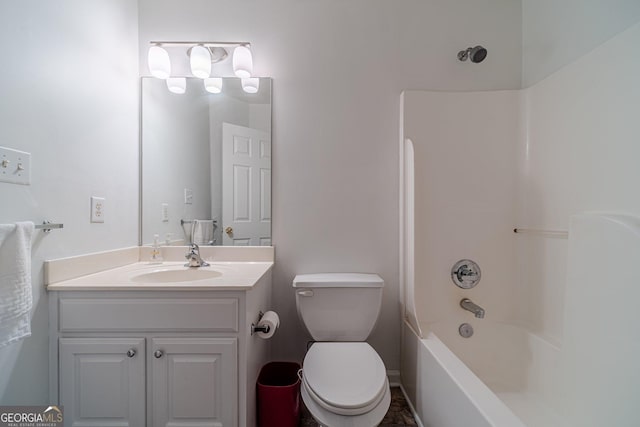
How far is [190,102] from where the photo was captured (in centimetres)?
157

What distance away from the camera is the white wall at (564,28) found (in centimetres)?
110

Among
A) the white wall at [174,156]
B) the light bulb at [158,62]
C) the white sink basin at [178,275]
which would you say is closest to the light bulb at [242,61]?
the white wall at [174,156]

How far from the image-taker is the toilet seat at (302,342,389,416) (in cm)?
92

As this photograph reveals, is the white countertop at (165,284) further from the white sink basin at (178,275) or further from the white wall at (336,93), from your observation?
the white wall at (336,93)

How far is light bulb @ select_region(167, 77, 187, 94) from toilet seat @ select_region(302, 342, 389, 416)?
1636 millimetres

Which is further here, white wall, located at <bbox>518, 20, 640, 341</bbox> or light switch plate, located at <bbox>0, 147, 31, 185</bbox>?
white wall, located at <bbox>518, 20, 640, 341</bbox>

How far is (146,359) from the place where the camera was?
3.31 ft

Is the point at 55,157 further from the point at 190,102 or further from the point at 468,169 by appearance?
the point at 468,169

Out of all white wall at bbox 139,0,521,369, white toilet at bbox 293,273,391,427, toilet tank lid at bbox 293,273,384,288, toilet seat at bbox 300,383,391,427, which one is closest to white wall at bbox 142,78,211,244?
white wall at bbox 139,0,521,369

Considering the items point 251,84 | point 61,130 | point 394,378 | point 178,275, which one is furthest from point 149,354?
point 251,84

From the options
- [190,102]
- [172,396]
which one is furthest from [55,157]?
[172,396]

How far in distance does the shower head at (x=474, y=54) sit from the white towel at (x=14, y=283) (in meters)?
2.11

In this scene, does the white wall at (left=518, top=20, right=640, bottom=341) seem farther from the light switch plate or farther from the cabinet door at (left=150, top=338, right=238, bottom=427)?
the light switch plate

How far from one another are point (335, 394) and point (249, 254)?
862 mm
